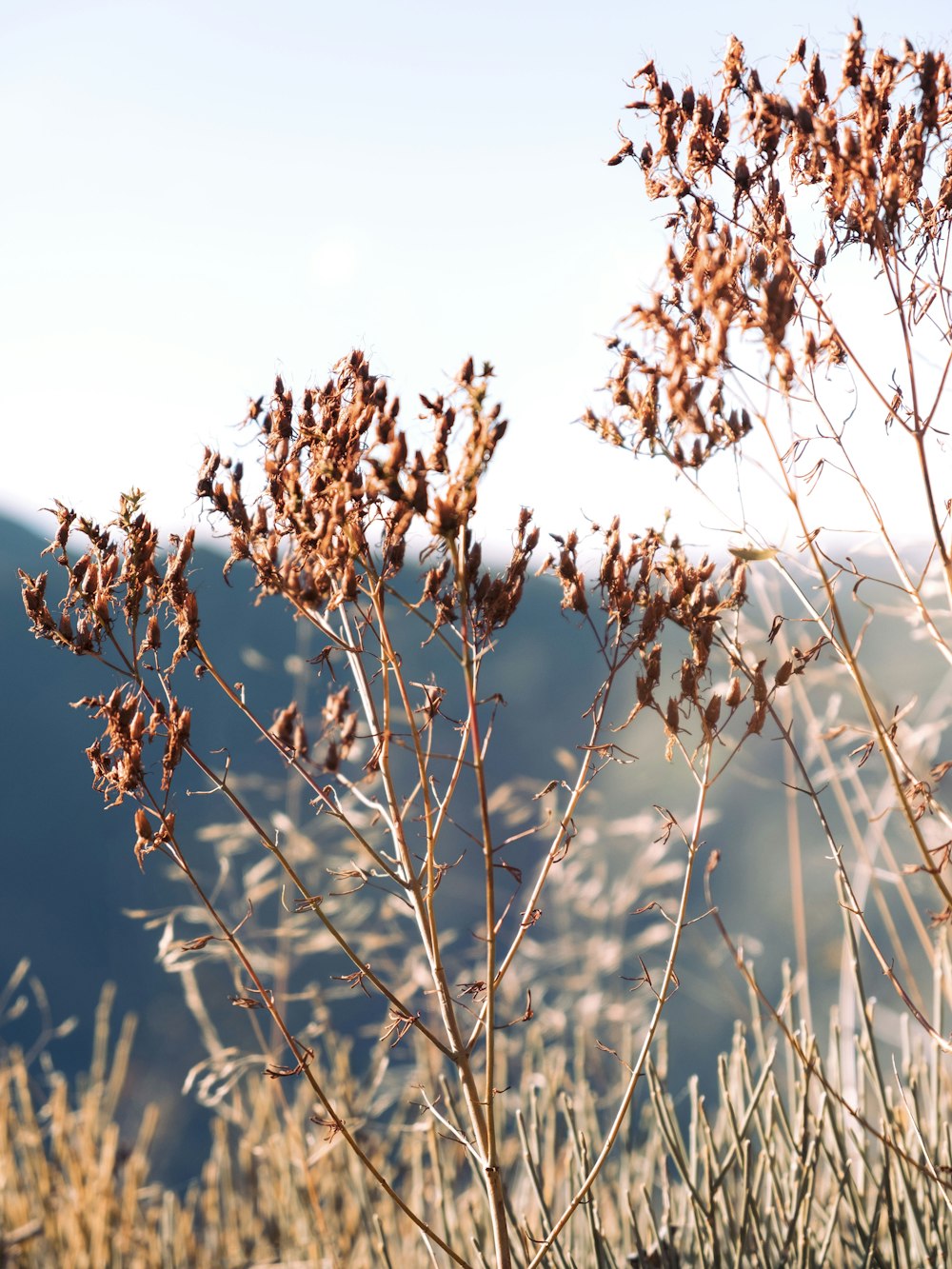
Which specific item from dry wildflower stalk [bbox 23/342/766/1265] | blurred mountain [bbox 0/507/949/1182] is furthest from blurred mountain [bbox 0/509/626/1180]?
dry wildflower stalk [bbox 23/342/766/1265]

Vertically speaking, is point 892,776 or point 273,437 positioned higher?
point 273,437

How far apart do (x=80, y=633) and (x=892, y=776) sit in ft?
2.23

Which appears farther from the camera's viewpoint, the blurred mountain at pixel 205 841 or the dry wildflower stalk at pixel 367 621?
the blurred mountain at pixel 205 841

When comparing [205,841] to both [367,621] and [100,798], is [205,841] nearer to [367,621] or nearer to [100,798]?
[100,798]

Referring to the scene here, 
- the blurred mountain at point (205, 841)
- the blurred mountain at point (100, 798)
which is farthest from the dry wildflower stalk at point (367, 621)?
the blurred mountain at point (100, 798)

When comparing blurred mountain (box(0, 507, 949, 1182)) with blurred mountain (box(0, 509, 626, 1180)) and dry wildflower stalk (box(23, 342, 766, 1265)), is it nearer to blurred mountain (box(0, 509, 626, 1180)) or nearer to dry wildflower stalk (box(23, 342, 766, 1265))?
blurred mountain (box(0, 509, 626, 1180))

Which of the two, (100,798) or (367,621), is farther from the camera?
(100,798)

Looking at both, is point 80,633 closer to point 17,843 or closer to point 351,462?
point 351,462

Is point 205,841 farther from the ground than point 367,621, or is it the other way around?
point 367,621

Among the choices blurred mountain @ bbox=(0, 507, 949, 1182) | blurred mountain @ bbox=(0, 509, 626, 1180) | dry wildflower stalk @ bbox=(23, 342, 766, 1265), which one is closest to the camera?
dry wildflower stalk @ bbox=(23, 342, 766, 1265)

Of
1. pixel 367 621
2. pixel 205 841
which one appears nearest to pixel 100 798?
pixel 205 841

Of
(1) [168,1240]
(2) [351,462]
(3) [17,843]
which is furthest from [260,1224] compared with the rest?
(3) [17,843]

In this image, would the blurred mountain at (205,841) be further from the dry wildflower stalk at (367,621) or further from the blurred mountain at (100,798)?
the dry wildflower stalk at (367,621)

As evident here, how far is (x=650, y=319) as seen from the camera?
0.88 m
